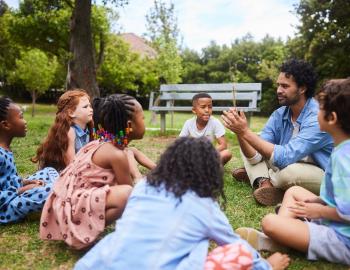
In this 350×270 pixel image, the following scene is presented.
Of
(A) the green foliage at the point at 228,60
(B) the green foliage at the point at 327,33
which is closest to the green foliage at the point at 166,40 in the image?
(B) the green foliage at the point at 327,33

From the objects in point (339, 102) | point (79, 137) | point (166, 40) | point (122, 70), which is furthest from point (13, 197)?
point (122, 70)

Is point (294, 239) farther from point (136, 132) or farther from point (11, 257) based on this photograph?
point (11, 257)

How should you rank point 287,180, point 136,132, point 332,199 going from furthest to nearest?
point 287,180 → point 136,132 → point 332,199

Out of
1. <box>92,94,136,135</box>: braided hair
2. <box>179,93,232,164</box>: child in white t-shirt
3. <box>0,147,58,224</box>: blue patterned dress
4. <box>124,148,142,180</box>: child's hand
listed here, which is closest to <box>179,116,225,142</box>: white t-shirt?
<box>179,93,232,164</box>: child in white t-shirt

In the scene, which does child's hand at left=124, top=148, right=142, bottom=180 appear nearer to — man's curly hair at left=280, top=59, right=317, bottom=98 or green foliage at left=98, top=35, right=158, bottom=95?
man's curly hair at left=280, top=59, right=317, bottom=98

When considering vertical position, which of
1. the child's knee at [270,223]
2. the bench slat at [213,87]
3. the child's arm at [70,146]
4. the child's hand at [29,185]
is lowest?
the child's hand at [29,185]

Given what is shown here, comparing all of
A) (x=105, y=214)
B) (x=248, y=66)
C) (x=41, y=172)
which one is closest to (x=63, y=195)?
(x=105, y=214)

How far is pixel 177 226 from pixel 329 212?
0.97 meters

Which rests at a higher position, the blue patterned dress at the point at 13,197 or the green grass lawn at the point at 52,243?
the blue patterned dress at the point at 13,197

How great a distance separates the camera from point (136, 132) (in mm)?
2812

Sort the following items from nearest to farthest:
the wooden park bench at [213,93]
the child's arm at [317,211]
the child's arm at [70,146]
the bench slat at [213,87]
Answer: the child's arm at [317,211], the child's arm at [70,146], the wooden park bench at [213,93], the bench slat at [213,87]

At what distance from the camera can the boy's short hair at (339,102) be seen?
2.33 meters

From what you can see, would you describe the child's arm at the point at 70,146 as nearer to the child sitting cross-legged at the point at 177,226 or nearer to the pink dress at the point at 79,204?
the pink dress at the point at 79,204

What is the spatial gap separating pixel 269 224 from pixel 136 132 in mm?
1064
